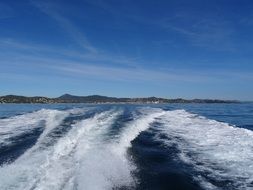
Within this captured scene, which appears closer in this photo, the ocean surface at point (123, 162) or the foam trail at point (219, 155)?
the ocean surface at point (123, 162)

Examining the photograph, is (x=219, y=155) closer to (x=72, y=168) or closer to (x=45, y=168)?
(x=72, y=168)

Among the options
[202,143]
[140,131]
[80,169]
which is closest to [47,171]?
[80,169]

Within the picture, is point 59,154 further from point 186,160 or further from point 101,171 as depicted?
point 186,160

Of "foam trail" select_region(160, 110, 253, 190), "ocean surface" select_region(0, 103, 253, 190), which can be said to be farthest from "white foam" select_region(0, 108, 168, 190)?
"foam trail" select_region(160, 110, 253, 190)

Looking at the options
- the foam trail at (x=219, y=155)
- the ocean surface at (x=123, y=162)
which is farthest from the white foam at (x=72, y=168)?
the foam trail at (x=219, y=155)

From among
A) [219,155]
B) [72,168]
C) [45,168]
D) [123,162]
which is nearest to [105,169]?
[72,168]

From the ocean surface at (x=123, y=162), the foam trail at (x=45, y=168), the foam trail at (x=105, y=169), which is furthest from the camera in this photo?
the ocean surface at (x=123, y=162)

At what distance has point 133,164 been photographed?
12.7 metres

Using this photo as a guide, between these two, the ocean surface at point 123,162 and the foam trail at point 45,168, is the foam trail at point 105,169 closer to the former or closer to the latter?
the ocean surface at point 123,162

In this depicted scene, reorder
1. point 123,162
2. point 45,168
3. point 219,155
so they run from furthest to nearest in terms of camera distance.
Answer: point 219,155, point 123,162, point 45,168

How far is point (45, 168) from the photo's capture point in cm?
1098

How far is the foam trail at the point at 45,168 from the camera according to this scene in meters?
9.41

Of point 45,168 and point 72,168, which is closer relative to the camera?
point 45,168

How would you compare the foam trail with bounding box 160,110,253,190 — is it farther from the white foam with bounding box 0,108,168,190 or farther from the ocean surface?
the white foam with bounding box 0,108,168,190
